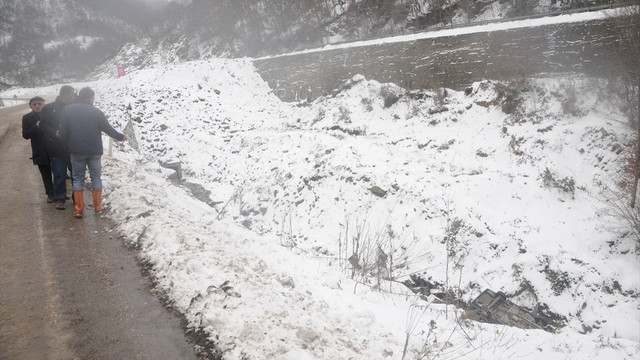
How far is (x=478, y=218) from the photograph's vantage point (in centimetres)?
841

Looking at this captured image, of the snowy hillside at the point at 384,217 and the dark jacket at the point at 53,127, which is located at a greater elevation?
the dark jacket at the point at 53,127

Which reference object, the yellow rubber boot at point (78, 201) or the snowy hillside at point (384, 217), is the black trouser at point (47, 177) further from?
the yellow rubber boot at point (78, 201)

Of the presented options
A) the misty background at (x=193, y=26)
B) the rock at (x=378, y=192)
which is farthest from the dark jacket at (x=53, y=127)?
the misty background at (x=193, y=26)

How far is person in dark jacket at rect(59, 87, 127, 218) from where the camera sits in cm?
484

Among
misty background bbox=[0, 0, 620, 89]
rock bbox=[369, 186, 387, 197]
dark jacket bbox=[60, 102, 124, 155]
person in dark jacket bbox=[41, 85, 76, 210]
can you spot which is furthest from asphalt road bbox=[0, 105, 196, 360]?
misty background bbox=[0, 0, 620, 89]

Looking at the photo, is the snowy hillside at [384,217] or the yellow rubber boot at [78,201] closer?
the snowy hillside at [384,217]

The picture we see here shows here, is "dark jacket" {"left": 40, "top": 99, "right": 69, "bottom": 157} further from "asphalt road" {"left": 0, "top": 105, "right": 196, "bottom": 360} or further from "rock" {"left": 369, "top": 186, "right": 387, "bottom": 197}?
"rock" {"left": 369, "top": 186, "right": 387, "bottom": 197}

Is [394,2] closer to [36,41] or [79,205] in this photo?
[79,205]

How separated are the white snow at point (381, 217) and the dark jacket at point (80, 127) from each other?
104 centimetres

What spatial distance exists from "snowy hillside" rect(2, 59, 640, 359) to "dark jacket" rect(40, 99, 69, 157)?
1.01m

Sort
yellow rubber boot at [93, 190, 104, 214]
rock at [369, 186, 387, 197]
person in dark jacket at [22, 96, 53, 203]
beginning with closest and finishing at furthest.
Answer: yellow rubber boot at [93, 190, 104, 214] → person in dark jacket at [22, 96, 53, 203] → rock at [369, 186, 387, 197]

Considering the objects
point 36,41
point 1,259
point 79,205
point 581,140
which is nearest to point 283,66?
point 581,140

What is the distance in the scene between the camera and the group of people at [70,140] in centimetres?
486

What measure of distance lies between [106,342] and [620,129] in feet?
37.1
